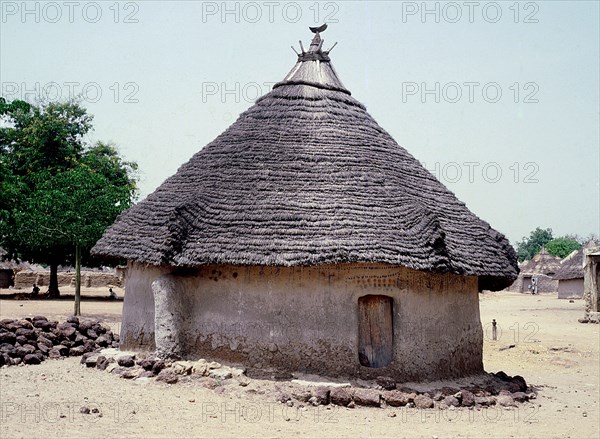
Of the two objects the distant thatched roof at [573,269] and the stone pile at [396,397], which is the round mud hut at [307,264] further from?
the distant thatched roof at [573,269]

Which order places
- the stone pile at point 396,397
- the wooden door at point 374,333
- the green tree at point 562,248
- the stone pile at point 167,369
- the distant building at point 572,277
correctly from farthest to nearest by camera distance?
the green tree at point 562,248
the distant building at point 572,277
the wooden door at point 374,333
the stone pile at point 167,369
the stone pile at point 396,397

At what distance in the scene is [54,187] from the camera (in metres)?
27.2

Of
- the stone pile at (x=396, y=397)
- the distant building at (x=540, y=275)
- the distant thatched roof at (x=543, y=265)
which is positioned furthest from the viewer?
the distant thatched roof at (x=543, y=265)

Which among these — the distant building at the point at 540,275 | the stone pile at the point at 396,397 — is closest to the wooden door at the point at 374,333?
the stone pile at the point at 396,397

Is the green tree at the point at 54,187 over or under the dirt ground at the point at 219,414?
over

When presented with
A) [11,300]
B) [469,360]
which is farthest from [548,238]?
[469,360]

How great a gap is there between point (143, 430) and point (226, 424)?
1.12m

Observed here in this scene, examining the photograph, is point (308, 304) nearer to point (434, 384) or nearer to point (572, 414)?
point (434, 384)

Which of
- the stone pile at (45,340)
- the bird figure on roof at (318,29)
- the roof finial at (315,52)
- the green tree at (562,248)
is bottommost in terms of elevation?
the stone pile at (45,340)

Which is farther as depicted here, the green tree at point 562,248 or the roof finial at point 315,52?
the green tree at point 562,248

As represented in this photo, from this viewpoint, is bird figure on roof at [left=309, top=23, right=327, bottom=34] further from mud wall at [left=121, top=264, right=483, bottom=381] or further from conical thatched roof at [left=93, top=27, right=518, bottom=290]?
mud wall at [left=121, top=264, right=483, bottom=381]

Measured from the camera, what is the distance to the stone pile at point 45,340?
13767mm

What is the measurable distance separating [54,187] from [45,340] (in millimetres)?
13899

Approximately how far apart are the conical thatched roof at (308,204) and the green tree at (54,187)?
7.25m
